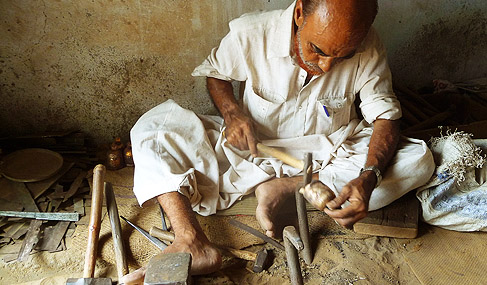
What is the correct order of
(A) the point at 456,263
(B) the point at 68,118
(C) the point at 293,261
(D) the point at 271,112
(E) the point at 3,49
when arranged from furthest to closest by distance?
(B) the point at 68,118
(E) the point at 3,49
(D) the point at 271,112
(A) the point at 456,263
(C) the point at 293,261

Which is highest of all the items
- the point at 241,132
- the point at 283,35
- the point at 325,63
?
the point at 283,35

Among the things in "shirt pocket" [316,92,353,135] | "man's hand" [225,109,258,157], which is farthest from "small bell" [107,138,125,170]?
"shirt pocket" [316,92,353,135]

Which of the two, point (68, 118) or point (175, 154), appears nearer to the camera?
point (175, 154)

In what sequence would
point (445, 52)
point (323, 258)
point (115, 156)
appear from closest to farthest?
1. point (323, 258)
2. point (115, 156)
3. point (445, 52)

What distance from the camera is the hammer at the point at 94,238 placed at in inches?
78.9

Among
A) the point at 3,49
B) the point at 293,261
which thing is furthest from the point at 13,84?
the point at 293,261

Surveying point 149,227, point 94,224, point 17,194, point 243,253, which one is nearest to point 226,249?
point 243,253

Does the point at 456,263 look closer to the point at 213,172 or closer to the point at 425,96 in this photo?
the point at 213,172

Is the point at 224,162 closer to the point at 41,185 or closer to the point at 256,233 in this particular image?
the point at 256,233

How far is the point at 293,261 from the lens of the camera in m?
2.06

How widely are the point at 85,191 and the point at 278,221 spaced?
139 cm

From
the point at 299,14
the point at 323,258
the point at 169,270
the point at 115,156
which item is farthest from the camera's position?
the point at 115,156

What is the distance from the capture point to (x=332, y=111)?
257 centimetres

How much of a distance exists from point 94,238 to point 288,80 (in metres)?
1.46
